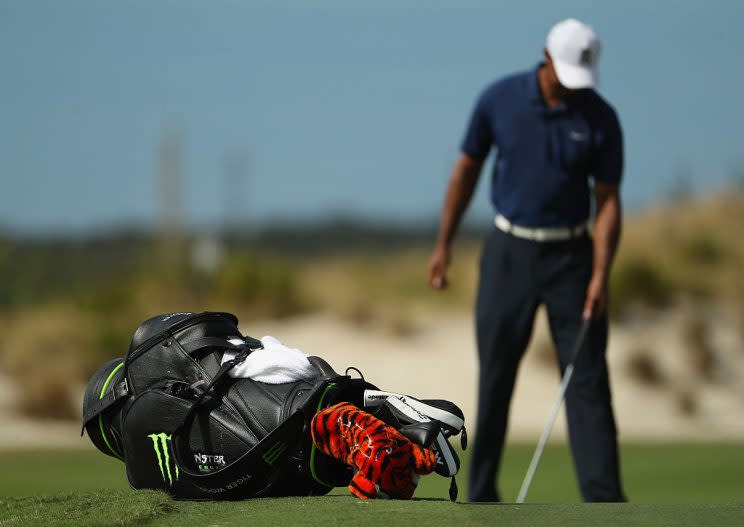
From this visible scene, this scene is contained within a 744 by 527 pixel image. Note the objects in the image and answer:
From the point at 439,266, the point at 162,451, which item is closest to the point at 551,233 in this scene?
the point at 439,266

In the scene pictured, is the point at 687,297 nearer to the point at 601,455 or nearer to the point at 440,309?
the point at 440,309

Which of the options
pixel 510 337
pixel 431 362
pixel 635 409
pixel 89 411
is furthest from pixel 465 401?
pixel 89 411

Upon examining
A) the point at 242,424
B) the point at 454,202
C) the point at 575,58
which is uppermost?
the point at 575,58

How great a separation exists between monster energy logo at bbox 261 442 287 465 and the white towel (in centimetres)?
25

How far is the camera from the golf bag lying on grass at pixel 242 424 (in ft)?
11.1

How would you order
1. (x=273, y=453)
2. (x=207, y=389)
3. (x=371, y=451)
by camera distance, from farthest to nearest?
1. (x=207, y=389)
2. (x=273, y=453)
3. (x=371, y=451)

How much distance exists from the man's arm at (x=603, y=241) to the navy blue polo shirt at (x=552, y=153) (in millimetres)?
74

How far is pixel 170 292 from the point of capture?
1941 centimetres

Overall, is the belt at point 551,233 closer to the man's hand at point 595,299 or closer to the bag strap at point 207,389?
the man's hand at point 595,299

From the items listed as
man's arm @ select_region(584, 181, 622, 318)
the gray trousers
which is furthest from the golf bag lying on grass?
man's arm @ select_region(584, 181, 622, 318)

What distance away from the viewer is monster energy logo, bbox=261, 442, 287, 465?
356cm

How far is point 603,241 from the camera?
5574 mm

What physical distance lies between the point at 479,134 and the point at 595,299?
3.21 ft

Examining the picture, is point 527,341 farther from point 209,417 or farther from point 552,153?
point 209,417
